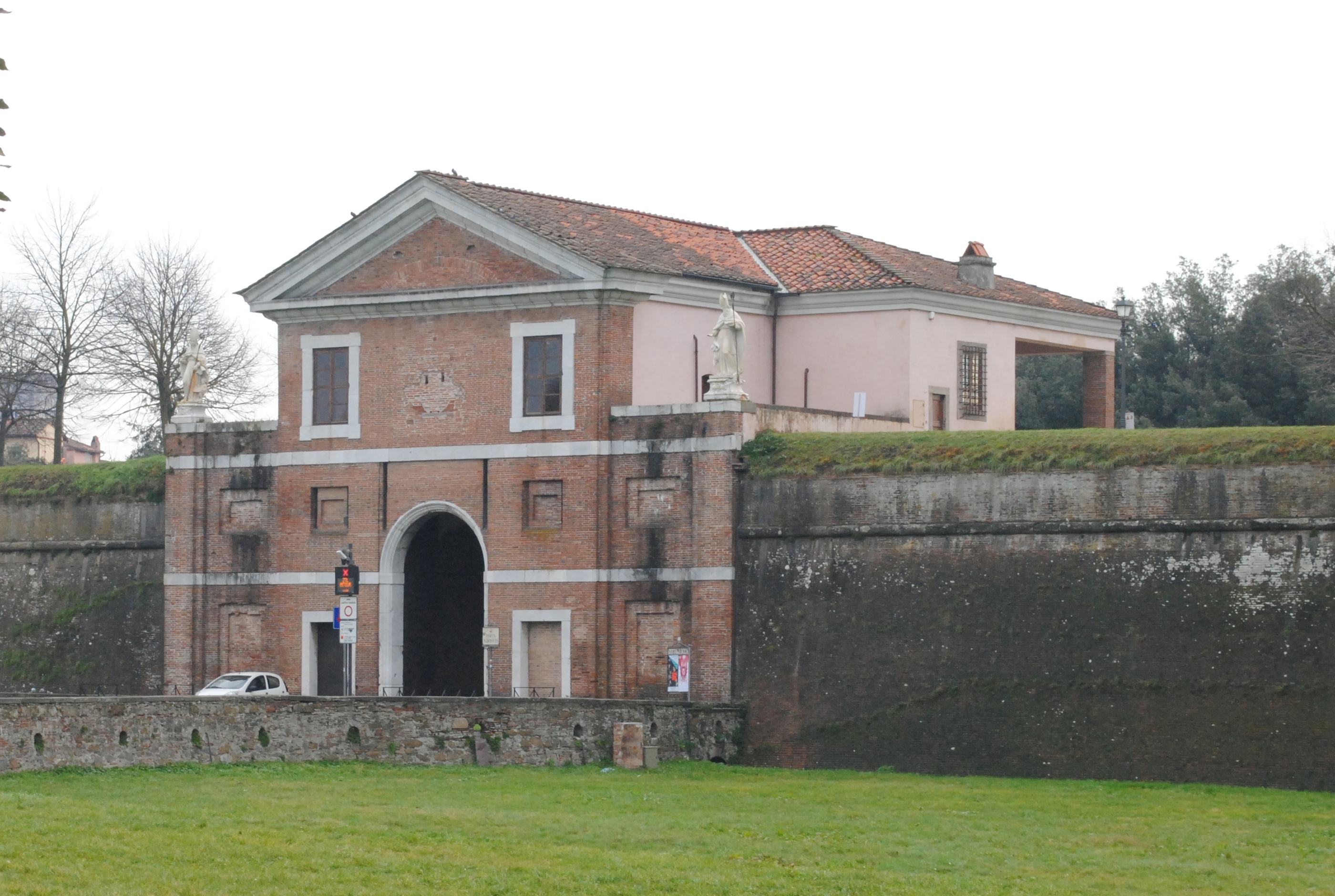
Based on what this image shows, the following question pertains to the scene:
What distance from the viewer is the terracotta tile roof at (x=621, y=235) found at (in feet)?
141

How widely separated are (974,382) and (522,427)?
32.7 feet

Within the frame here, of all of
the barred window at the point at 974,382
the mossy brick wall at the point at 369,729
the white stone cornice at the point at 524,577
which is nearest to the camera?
the mossy brick wall at the point at 369,729

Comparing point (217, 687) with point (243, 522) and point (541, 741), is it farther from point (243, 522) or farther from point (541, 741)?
point (541, 741)

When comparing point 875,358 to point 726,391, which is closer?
point 726,391

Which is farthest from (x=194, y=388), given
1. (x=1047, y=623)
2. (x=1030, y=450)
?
(x=1047, y=623)

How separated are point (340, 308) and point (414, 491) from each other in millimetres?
3953

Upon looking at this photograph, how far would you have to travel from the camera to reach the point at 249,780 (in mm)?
33094

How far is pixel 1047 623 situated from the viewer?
3734cm

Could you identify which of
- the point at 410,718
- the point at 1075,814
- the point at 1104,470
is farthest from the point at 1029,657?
the point at 410,718

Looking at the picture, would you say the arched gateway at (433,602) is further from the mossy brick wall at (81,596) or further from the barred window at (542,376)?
the mossy brick wall at (81,596)

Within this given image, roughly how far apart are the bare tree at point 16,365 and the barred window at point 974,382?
98.2ft

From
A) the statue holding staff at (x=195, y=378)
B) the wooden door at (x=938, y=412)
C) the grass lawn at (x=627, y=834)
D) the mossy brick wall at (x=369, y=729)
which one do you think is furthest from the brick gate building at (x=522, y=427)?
the grass lawn at (x=627, y=834)

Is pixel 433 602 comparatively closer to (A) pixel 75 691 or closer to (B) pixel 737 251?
(A) pixel 75 691

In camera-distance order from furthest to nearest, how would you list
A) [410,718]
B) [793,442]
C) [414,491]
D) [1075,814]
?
[414,491] < [793,442] < [410,718] < [1075,814]
